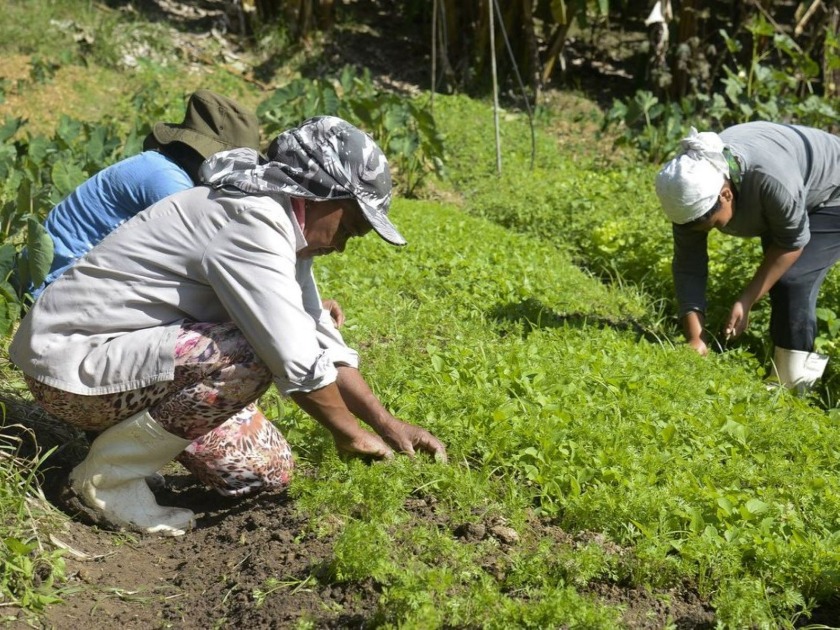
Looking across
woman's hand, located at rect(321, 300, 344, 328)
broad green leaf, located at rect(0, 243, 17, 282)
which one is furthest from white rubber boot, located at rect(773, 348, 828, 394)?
broad green leaf, located at rect(0, 243, 17, 282)

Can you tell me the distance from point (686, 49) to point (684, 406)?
741 centimetres

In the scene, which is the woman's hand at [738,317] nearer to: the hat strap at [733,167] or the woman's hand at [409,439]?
the hat strap at [733,167]

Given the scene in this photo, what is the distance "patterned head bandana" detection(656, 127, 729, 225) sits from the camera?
174 inches

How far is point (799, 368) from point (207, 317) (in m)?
3.18

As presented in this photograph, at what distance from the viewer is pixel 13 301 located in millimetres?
4113

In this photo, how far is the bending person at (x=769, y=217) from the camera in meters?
4.50

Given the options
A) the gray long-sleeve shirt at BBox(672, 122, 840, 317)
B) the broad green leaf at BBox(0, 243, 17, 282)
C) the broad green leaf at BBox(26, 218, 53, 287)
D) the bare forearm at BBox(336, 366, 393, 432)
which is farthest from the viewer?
the gray long-sleeve shirt at BBox(672, 122, 840, 317)

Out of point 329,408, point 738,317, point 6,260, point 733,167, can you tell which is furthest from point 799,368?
point 6,260

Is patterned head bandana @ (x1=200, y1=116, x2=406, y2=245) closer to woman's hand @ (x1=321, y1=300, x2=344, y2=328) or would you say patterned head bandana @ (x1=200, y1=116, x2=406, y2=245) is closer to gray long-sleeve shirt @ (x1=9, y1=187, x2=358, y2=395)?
gray long-sleeve shirt @ (x1=9, y1=187, x2=358, y2=395)

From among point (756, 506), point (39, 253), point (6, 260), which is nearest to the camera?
point (756, 506)

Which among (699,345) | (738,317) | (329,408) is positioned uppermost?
(329,408)

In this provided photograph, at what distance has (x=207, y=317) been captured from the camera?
10.5 feet

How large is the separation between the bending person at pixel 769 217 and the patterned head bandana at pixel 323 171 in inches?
75.7

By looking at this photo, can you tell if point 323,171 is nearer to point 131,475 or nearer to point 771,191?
point 131,475
